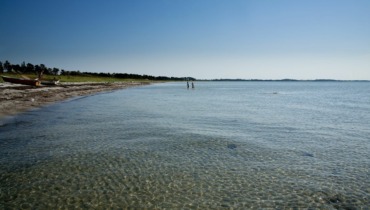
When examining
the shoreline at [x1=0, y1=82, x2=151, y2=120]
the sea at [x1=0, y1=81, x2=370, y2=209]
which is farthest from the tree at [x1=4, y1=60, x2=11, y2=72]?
the sea at [x1=0, y1=81, x2=370, y2=209]

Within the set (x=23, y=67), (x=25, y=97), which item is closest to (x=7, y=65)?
(x=23, y=67)

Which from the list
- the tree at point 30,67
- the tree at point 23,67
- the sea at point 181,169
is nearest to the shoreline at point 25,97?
the sea at point 181,169

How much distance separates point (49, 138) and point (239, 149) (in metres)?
11.0

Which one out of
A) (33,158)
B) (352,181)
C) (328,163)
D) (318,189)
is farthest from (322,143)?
(33,158)

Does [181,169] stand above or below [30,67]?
below

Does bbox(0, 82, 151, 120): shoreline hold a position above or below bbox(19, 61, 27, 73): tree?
below

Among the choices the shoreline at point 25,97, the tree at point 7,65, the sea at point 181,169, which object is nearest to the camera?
the sea at point 181,169

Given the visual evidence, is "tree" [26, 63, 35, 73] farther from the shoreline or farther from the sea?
the sea

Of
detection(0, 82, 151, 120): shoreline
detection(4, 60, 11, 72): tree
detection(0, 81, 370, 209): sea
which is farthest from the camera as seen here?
detection(4, 60, 11, 72): tree

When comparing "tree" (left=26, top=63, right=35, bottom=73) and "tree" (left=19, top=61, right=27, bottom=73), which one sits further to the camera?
"tree" (left=26, top=63, right=35, bottom=73)

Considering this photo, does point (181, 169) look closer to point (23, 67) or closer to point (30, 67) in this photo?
point (23, 67)

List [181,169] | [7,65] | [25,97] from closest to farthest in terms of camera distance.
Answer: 1. [181,169]
2. [25,97]
3. [7,65]

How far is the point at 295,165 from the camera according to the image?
11570 millimetres

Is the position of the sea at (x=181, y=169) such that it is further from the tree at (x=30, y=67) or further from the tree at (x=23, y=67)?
the tree at (x=30, y=67)
